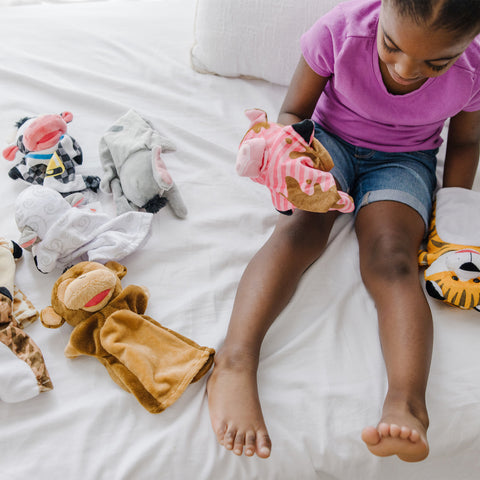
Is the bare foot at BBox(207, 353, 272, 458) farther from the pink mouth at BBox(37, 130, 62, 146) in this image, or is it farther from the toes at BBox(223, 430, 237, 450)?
the pink mouth at BBox(37, 130, 62, 146)

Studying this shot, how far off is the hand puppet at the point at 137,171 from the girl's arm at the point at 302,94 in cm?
26

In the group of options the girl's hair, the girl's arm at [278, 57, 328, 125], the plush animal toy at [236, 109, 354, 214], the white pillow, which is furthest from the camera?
the white pillow

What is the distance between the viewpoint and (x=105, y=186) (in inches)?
37.1

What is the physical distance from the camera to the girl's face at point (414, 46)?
0.61 metres

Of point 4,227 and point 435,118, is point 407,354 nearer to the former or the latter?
point 435,118

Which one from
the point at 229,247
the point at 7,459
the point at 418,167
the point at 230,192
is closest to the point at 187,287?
the point at 229,247

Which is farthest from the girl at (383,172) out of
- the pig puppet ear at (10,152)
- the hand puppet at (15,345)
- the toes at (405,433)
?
the pig puppet ear at (10,152)

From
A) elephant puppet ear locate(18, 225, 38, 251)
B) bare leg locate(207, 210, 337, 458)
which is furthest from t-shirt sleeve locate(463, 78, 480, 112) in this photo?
elephant puppet ear locate(18, 225, 38, 251)

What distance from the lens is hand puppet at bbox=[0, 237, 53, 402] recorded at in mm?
679

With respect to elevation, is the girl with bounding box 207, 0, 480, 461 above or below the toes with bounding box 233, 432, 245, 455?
above

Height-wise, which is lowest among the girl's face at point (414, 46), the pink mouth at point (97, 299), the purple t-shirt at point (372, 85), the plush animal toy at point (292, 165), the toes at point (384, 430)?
the pink mouth at point (97, 299)

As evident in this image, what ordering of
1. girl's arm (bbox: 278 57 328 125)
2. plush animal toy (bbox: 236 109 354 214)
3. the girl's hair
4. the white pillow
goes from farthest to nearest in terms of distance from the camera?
the white pillow, girl's arm (bbox: 278 57 328 125), plush animal toy (bbox: 236 109 354 214), the girl's hair

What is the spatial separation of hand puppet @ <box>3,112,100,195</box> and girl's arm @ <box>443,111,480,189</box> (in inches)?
28.4

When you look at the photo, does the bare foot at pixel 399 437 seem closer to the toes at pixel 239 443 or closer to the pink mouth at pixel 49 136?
the toes at pixel 239 443
